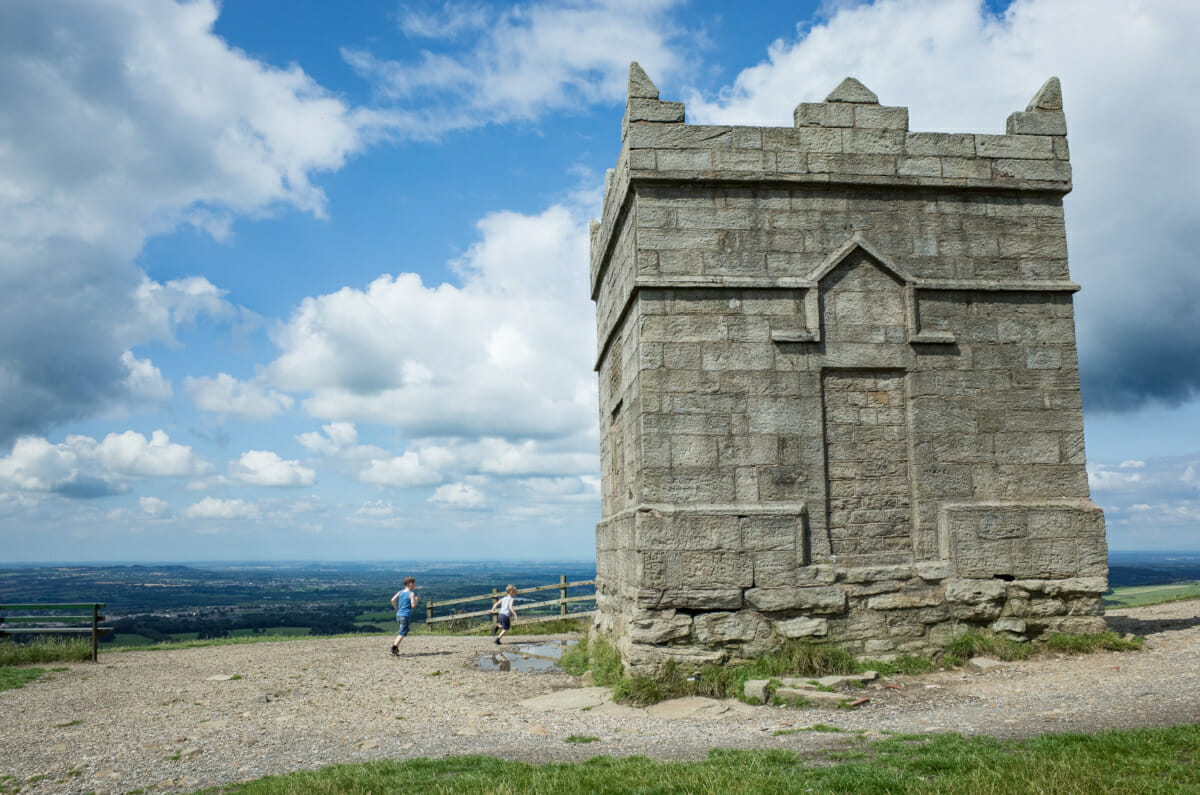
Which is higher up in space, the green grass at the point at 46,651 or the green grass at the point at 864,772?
the green grass at the point at 864,772

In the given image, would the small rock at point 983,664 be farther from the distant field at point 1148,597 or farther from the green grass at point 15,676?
the green grass at point 15,676

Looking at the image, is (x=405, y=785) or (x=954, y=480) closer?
(x=405, y=785)

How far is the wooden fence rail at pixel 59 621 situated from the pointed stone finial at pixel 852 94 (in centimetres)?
1433

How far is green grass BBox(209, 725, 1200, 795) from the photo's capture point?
4.77m

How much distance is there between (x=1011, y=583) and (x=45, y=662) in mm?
15003

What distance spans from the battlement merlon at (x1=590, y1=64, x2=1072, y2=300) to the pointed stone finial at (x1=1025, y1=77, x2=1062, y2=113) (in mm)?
13

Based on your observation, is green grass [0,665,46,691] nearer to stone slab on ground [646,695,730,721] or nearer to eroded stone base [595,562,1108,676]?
eroded stone base [595,562,1108,676]

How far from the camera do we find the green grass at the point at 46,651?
13.4 meters

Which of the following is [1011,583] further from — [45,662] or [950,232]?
[45,662]

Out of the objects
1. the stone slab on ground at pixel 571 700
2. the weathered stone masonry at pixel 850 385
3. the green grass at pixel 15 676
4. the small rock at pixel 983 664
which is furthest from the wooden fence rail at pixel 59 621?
the small rock at pixel 983 664

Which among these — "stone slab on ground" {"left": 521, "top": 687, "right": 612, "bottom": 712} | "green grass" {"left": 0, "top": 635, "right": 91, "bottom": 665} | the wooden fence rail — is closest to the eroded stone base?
"stone slab on ground" {"left": 521, "top": 687, "right": 612, "bottom": 712}

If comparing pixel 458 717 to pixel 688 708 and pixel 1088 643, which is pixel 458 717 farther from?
pixel 1088 643

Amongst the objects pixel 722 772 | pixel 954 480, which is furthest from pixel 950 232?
pixel 722 772

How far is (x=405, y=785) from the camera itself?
218 inches
